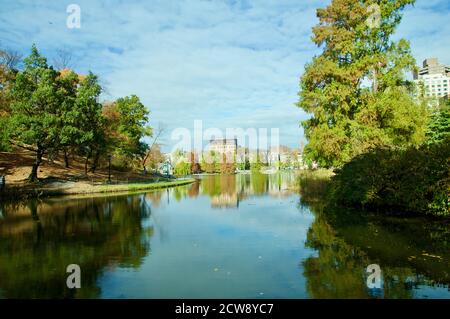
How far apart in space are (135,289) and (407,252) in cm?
610

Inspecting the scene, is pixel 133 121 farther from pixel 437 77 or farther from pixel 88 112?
pixel 437 77

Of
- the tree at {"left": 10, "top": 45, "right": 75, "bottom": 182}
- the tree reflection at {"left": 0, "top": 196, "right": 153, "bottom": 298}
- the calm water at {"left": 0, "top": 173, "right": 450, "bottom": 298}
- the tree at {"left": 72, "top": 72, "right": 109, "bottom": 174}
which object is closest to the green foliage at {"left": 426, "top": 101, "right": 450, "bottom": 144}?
the calm water at {"left": 0, "top": 173, "right": 450, "bottom": 298}

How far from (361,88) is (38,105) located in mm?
25620

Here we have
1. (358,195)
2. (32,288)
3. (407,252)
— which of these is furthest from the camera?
(358,195)

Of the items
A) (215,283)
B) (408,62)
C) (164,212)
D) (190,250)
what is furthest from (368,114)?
(215,283)

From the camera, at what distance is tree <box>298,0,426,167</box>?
784 inches

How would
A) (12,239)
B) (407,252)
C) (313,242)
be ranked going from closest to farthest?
1. (407,252)
2. (313,242)
3. (12,239)

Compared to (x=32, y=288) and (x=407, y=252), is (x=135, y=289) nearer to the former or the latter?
(x=32, y=288)

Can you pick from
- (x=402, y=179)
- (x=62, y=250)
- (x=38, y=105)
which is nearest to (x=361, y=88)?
(x=402, y=179)

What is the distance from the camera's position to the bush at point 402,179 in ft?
37.2

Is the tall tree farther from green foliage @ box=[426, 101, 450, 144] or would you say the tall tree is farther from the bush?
green foliage @ box=[426, 101, 450, 144]

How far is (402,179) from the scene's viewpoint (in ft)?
42.1

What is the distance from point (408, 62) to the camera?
66.6 ft

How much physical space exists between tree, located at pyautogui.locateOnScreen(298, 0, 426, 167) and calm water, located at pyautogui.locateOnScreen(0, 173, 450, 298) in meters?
7.78
